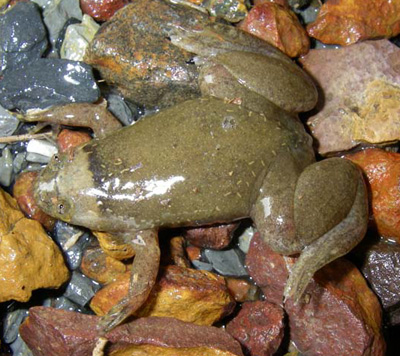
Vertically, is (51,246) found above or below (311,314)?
above

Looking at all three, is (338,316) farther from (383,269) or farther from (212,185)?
(212,185)

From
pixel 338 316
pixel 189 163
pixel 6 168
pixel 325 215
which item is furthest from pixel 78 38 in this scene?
pixel 338 316

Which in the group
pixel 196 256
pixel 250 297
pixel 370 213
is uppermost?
pixel 370 213

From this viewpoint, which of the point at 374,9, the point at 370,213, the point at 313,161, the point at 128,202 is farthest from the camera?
the point at 374,9

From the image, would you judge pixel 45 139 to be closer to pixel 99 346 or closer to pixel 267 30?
pixel 99 346

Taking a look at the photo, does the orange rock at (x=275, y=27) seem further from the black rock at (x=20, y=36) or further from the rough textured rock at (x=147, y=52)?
the black rock at (x=20, y=36)

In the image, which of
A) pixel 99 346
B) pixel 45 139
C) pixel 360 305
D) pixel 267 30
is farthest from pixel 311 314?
pixel 45 139
